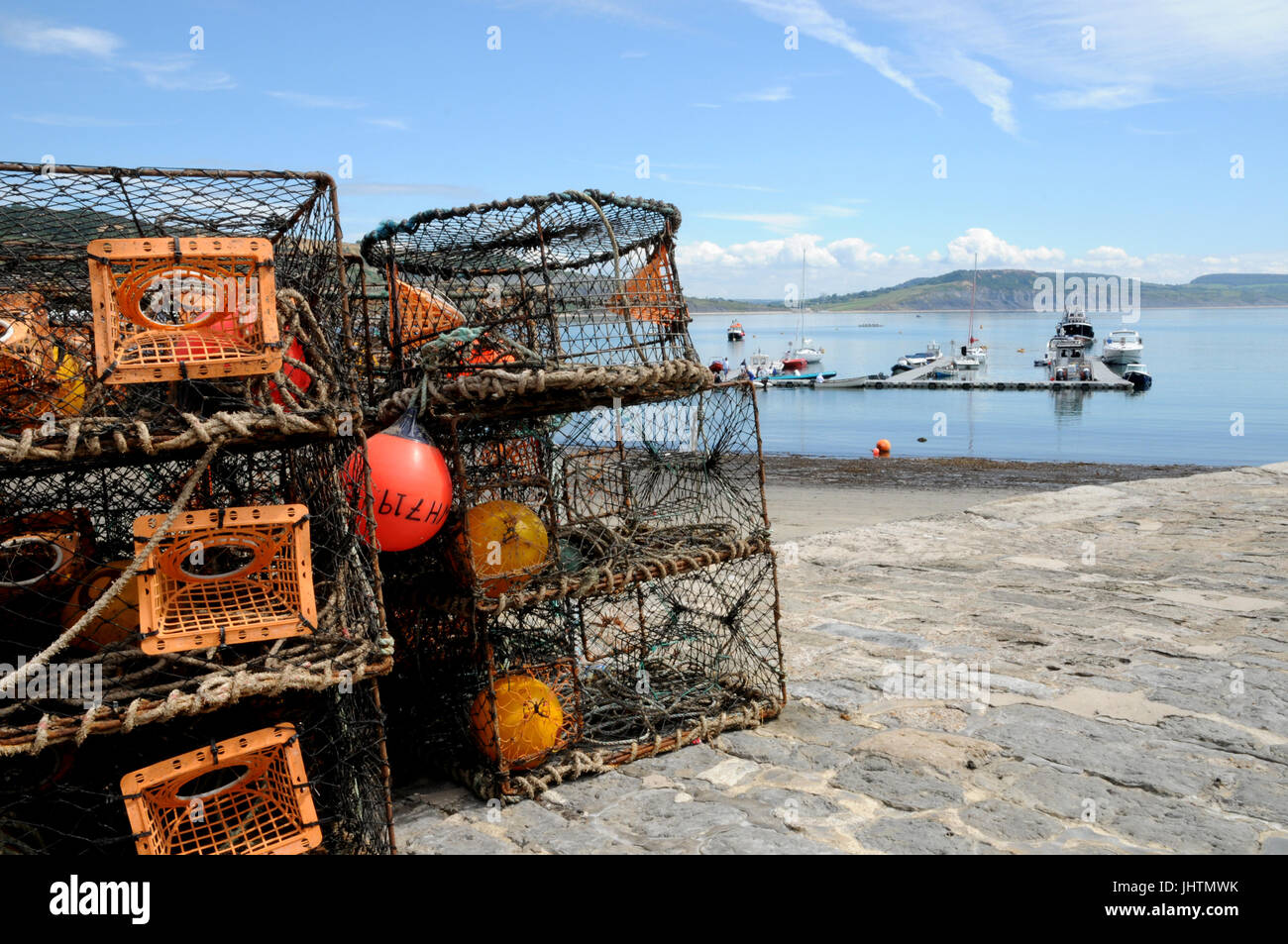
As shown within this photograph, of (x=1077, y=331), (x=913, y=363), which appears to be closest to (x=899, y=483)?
(x=1077, y=331)

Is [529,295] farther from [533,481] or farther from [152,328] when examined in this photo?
[152,328]

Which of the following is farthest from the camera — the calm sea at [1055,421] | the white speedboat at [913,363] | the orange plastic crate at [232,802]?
the white speedboat at [913,363]

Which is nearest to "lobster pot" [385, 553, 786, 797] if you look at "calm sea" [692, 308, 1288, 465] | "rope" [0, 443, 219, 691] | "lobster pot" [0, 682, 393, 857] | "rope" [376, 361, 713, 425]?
"lobster pot" [0, 682, 393, 857]

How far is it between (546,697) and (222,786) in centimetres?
145

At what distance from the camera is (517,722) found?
402 cm

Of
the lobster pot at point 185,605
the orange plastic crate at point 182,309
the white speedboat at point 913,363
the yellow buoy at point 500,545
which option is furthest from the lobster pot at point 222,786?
the white speedboat at point 913,363

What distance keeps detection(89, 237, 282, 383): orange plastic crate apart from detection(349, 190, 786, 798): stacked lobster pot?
755mm

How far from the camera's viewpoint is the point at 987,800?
382 centimetres

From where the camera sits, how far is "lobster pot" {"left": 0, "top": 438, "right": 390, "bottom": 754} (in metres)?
2.65

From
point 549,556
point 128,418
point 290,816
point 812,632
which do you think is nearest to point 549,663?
point 549,556

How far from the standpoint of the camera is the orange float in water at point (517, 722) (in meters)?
4.00

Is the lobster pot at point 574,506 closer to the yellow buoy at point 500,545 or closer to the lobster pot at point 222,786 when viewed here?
the yellow buoy at point 500,545

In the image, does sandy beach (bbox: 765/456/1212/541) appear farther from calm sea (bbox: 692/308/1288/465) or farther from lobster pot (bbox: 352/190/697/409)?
lobster pot (bbox: 352/190/697/409)
